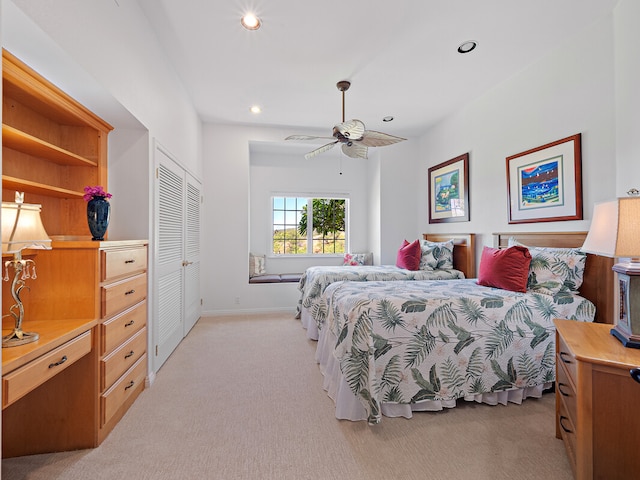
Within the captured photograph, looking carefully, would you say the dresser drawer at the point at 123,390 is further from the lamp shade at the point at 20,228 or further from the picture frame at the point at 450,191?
the picture frame at the point at 450,191

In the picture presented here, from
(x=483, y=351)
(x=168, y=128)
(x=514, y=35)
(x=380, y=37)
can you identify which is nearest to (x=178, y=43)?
(x=168, y=128)

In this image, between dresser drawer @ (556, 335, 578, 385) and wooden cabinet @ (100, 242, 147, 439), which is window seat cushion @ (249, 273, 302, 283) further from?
dresser drawer @ (556, 335, 578, 385)

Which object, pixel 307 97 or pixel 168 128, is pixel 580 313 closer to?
pixel 307 97

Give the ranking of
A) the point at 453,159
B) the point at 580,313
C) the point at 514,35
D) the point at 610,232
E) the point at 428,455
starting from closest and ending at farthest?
the point at 610,232 < the point at 428,455 < the point at 580,313 < the point at 514,35 < the point at 453,159

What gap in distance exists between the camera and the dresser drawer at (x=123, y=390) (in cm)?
179

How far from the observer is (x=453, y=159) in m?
4.07

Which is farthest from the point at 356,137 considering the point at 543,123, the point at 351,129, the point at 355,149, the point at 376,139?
the point at 543,123

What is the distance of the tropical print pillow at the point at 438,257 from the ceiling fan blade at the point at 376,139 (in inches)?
61.5

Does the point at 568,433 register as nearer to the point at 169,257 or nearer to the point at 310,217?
the point at 169,257

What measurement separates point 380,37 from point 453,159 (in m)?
2.09

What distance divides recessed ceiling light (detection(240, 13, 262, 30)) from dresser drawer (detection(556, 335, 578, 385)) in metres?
2.85

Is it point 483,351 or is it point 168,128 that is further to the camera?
point 168,128

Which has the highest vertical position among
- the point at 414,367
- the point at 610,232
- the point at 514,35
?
the point at 514,35

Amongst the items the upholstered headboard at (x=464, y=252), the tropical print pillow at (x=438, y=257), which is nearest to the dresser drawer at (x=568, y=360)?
the upholstered headboard at (x=464, y=252)
